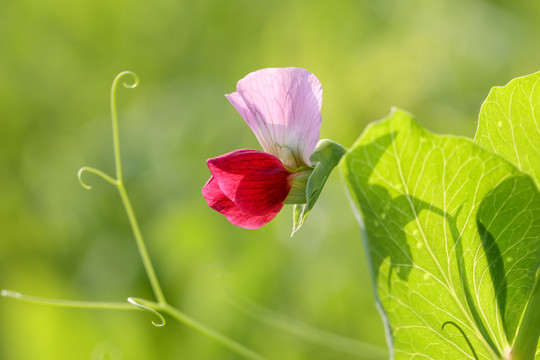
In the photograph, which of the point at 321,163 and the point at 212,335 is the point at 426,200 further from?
the point at 212,335

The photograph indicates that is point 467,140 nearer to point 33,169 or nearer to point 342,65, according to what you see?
point 342,65

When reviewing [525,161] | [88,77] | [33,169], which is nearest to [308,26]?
[88,77]

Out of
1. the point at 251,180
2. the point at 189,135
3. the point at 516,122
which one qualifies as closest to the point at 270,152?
the point at 251,180

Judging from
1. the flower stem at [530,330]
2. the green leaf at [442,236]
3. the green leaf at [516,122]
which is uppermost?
the green leaf at [516,122]

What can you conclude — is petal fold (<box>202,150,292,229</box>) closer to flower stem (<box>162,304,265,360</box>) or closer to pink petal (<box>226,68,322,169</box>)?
pink petal (<box>226,68,322,169</box>)

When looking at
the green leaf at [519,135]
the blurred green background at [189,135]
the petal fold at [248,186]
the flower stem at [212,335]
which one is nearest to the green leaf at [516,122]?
the green leaf at [519,135]

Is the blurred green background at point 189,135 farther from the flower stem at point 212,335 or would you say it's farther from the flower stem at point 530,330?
the flower stem at point 530,330
